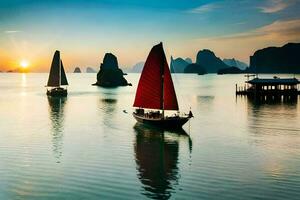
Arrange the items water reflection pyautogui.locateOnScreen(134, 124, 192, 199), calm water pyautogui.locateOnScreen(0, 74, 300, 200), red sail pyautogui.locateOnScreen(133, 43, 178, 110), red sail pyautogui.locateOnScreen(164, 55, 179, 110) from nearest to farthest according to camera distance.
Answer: calm water pyautogui.locateOnScreen(0, 74, 300, 200)
water reflection pyautogui.locateOnScreen(134, 124, 192, 199)
red sail pyautogui.locateOnScreen(164, 55, 179, 110)
red sail pyautogui.locateOnScreen(133, 43, 178, 110)

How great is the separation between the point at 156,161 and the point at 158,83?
68.2 ft

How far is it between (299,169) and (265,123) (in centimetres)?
3014

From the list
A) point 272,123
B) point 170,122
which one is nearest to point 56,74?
point 170,122

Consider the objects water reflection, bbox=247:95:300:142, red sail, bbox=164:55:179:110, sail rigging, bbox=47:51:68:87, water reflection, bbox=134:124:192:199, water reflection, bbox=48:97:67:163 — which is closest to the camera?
water reflection, bbox=134:124:192:199

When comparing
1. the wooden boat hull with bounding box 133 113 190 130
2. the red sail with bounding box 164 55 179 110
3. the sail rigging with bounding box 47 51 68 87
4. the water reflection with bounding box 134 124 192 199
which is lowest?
the water reflection with bounding box 134 124 192 199

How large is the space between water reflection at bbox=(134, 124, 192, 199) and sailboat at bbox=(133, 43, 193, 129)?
5.04 feet

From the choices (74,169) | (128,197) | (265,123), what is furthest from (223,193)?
(265,123)

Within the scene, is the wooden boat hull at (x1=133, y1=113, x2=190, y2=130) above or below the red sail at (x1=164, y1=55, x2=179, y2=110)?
below

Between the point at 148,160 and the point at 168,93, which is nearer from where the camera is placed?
the point at 148,160

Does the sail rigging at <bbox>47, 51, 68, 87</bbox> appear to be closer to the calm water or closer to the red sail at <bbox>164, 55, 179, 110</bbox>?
the calm water

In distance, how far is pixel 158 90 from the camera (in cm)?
5578

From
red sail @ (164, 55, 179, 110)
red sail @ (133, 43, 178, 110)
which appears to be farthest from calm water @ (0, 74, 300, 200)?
red sail @ (133, 43, 178, 110)

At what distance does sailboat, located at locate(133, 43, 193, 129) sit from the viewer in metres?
53.9

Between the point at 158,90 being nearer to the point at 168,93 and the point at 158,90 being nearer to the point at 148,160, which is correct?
the point at 168,93
